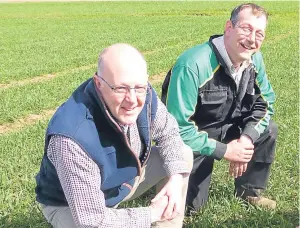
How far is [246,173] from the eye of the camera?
14.2ft

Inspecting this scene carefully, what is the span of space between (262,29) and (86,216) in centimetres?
208

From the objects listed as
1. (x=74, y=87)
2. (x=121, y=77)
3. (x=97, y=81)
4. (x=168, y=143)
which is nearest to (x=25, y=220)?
(x=168, y=143)

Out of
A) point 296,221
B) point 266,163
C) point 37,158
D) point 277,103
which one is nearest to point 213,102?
point 266,163

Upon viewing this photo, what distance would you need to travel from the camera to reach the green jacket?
369 centimetres

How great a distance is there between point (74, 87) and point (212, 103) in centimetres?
654

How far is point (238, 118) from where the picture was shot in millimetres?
4258

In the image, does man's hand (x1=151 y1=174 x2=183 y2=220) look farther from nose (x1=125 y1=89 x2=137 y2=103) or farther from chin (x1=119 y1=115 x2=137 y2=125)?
nose (x1=125 y1=89 x2=137 y2=103)

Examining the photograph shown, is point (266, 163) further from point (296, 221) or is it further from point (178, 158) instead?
point (178, 158)

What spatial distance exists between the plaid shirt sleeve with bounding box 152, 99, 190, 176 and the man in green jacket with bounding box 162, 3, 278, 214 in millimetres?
530

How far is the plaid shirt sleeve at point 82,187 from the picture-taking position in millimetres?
2467

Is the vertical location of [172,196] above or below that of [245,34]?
below

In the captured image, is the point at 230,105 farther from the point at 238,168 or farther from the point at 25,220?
the point at 25,220

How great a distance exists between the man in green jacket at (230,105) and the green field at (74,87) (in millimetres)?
256

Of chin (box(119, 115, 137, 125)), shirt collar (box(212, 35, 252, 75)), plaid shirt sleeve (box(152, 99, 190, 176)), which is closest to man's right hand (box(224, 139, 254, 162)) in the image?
shirt collar (box(212, 35, 252, 75))
